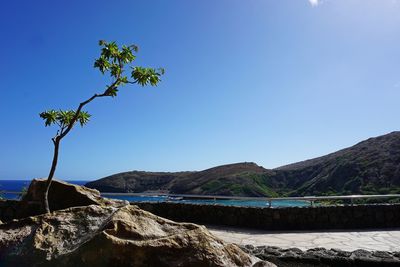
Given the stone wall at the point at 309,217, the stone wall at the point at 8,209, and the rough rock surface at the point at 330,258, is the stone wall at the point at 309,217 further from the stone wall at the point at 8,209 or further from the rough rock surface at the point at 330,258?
the stone wall at the point at 8,209

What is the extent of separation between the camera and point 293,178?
4619 cm

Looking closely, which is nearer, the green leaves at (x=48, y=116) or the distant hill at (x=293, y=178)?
the green leaves at (x=48, y=116)

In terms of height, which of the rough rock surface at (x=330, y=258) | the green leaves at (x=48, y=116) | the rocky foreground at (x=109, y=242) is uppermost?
the green leaves at (x=48, y=116)

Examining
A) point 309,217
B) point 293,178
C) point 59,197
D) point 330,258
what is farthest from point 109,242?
point 293,178

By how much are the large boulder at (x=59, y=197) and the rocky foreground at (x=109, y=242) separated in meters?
3.18

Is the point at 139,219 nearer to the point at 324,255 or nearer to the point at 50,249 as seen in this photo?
the point at 50,249

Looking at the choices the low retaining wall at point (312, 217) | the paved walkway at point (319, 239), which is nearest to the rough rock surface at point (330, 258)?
the paved walkway at point (319, 239)

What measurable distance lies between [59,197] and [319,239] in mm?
5768

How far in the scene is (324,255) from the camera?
615 cm

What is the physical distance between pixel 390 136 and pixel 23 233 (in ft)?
160

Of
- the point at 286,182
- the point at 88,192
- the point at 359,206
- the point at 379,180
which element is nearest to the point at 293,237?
the point at 359,206

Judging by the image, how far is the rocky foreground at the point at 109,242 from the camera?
3.80m

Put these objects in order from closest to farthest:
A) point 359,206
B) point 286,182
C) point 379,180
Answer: point 359,206 < point 379,180 < point 286,182

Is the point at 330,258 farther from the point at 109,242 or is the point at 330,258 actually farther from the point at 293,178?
the point at 293,178
